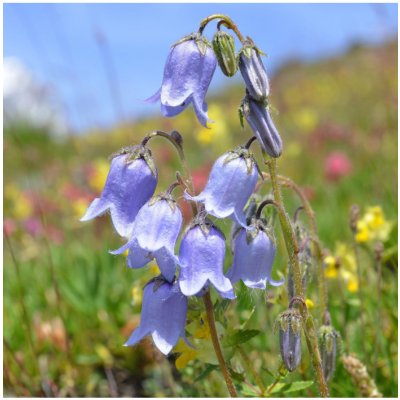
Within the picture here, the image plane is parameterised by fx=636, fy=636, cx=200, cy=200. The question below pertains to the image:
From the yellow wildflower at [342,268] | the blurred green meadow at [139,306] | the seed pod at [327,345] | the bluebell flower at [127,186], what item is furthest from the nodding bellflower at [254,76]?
the yellow wildflower at [342,268]

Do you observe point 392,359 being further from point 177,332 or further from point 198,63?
point 198,63

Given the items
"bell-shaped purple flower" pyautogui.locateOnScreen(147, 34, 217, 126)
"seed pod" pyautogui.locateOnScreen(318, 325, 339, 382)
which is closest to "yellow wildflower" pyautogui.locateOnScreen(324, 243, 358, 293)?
"seed pod" pyautogui.locateOnScreen(318, 325, 339, 382)

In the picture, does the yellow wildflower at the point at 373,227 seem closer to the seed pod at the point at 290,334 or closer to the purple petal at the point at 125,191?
the seed pod at the point at 290,334

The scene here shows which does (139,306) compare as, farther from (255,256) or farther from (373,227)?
(255,256)

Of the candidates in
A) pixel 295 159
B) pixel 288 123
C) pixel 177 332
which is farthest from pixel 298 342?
pixel 288 123

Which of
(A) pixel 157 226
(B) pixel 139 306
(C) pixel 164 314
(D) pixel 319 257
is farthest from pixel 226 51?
(B) pixel 139 306

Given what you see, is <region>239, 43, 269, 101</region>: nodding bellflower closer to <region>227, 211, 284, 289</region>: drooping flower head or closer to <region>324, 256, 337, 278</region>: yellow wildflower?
<region>227, 211, 284, 289</region>: drooping flower head
